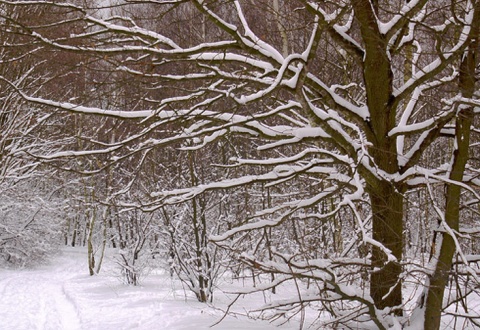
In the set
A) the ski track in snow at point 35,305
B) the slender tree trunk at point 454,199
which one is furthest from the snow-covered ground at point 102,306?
the slender tree trunk at point 454,199

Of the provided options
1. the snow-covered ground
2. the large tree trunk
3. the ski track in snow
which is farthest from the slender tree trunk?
the ski track in snow

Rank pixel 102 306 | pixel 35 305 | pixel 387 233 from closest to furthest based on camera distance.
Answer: pixel 387 233 → pixel 102 306 → pixel 35 305

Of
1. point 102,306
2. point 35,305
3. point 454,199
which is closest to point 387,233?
point 454,199

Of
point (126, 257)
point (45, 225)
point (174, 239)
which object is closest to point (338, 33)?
point (174, 239)

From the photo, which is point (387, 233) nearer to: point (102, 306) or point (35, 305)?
point (102, 306)

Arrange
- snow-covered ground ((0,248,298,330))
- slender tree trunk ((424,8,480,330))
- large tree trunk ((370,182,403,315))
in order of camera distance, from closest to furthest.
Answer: slender tree trunk ((424,8,480,330)) → large tree trunk ((370,182,403,315)) → snow-covered ground ((0,248,298,330))

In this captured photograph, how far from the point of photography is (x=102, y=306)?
930 cm

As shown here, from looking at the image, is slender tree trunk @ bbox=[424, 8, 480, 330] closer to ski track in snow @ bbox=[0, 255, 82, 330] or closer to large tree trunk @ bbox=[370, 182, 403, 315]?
large tree trunk @ bbox=[370, 182, 403, 315]

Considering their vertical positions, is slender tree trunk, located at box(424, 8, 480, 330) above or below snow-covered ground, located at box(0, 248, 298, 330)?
above

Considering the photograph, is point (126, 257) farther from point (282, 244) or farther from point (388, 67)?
point (388, 67)

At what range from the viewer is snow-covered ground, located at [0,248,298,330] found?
22.0ft

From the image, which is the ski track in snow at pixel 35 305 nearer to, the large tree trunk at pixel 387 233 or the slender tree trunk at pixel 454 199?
the large tree trunk at pixel 387 233

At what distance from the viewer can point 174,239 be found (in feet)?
30.9

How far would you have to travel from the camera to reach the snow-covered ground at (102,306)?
671cm
